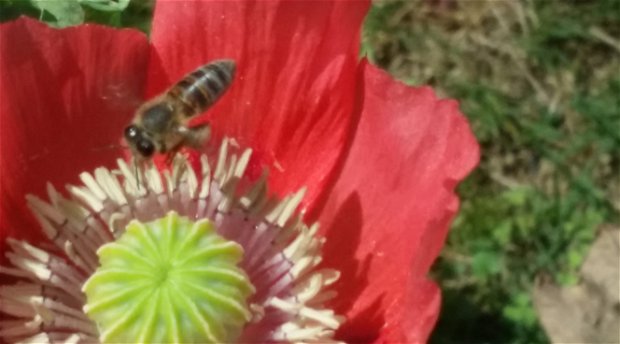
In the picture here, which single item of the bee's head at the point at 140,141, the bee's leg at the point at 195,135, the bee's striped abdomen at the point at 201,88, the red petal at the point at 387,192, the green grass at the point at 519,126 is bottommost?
the green grass at the point at 519,126

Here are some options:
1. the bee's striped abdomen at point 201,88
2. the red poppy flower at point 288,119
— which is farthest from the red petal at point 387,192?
the bee's striped abdomen at point 201,88

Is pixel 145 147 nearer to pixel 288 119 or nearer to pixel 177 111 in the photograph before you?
pixel 177 111

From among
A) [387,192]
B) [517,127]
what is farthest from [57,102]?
[517,127]

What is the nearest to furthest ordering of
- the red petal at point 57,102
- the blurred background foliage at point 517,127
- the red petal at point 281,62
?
the red petal at point 57,102 < the red petal at point 281,62 < the blurred background foliage at point 517,127

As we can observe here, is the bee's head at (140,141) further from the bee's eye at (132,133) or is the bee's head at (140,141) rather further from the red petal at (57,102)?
the red petal at (57,102)

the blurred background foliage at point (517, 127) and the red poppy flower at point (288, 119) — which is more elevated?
the red poppy flower at point (288, 119)

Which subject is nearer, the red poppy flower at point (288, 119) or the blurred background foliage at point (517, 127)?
the red poppy flower at point (288, 119)
